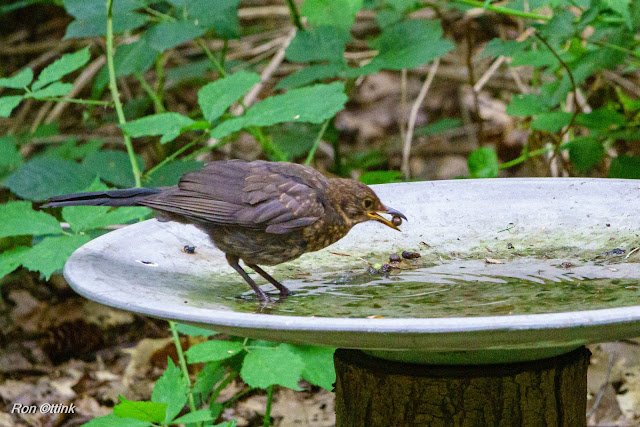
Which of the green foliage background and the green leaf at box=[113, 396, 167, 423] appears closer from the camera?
the green leaf at box=[113, 396, 167, 423]

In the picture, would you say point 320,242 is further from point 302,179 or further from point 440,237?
point 440,237

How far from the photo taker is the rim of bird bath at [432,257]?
1.70 meters

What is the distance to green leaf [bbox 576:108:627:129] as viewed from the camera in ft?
15.3

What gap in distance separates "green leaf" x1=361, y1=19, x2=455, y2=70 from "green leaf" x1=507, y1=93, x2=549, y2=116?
705mm

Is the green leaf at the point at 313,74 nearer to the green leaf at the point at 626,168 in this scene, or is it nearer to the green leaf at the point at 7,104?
the green leaf at the point at 7,104

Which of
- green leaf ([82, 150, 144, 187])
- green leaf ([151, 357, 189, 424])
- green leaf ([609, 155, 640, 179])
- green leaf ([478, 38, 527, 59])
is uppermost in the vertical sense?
green leaf ([478, 38, 527, 59])

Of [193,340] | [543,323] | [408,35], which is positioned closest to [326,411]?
[193,340]

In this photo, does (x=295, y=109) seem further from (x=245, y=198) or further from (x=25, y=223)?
(x=25, y=223)

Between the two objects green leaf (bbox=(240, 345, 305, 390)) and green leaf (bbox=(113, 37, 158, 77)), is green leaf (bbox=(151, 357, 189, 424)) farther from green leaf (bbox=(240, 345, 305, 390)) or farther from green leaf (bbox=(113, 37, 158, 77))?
green leaf (bbox=(113, 37, 158, 77))

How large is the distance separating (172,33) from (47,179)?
100cm

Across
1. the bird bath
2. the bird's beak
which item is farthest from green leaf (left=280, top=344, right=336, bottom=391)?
the bird's beak

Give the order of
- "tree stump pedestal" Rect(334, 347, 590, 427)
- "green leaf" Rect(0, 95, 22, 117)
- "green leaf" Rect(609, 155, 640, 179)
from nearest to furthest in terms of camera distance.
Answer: "tree stump pedestal" Rect(334, 347, 590, 427), "green leaf" Rect(0, 95, 22, 117), "green leaf" Rect(609, 155, 640, 179)

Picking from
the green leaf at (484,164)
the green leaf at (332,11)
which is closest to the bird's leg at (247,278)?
the green leaf at (332,11)

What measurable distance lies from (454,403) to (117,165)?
2.56 m
